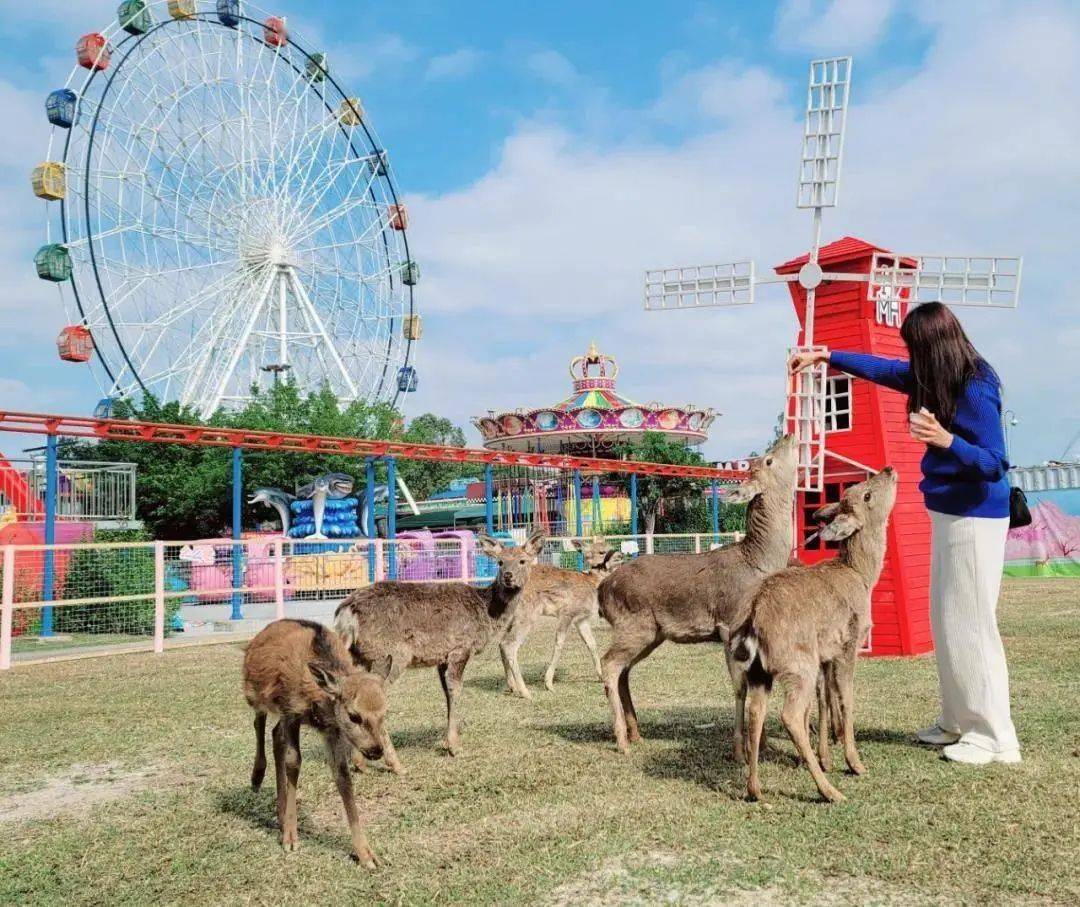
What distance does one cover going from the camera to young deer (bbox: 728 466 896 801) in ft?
18.2

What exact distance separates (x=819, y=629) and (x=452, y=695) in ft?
9.72

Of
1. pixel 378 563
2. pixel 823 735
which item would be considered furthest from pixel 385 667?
pixel 378 563

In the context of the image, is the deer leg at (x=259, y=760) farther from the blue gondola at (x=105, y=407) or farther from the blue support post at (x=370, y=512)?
the blue gondola at (x=105, y=407)

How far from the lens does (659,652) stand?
531 inches

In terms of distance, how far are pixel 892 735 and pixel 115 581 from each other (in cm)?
1436

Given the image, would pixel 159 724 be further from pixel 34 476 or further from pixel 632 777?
pixel 34 476

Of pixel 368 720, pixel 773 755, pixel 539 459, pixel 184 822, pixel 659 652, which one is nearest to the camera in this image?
pixel 368 720

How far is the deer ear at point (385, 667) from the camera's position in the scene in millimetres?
7367

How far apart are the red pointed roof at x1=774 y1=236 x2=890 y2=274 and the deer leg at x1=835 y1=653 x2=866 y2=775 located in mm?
8707

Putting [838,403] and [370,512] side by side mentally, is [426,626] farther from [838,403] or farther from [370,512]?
[370,512]

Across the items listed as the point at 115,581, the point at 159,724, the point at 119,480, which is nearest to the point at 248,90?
the point at 119,480

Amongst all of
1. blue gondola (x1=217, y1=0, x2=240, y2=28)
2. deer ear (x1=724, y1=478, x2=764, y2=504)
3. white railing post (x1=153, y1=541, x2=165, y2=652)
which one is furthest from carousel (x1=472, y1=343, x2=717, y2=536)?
deer ear (x1=724, y1=478, x2=764, y2=504)

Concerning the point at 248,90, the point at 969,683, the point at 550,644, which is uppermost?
the point at 248,90

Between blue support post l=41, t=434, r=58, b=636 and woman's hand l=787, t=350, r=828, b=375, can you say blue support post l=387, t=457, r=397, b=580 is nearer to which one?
blue support post l=41, t=434, r=58, b=636
